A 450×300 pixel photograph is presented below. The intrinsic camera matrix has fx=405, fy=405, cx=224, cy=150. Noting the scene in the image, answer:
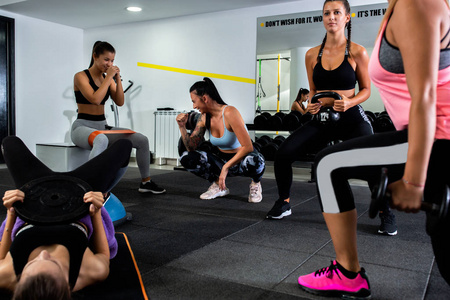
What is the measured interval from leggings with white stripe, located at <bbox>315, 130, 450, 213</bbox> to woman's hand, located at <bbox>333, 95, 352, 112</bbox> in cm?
91

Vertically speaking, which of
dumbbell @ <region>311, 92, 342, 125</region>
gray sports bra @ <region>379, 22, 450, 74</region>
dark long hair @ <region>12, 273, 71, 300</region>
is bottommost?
dark long hair @ <region>12, 273, 71, 300</region>

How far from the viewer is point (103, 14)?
17.9 feet

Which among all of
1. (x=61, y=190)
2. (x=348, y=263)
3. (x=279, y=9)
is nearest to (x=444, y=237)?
(x=348, y=263)

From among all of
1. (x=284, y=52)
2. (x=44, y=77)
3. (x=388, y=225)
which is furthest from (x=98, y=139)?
(x=44, y=77)

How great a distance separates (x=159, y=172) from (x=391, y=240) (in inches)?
123

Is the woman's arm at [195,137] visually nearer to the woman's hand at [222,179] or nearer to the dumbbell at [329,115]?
the woman's hand at [222,179]

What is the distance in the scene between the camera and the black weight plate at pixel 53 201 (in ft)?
3.89

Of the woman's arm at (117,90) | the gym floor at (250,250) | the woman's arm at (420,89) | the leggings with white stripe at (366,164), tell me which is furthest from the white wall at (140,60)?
the woman's arm at (420,89)

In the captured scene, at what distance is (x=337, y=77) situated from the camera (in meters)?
2.11

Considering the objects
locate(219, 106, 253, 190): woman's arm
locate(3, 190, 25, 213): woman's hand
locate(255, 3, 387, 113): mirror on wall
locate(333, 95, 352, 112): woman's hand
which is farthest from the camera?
locate(255, 3, 387, 113): mirror on wall

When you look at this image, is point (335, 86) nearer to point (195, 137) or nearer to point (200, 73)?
point (195, 137)

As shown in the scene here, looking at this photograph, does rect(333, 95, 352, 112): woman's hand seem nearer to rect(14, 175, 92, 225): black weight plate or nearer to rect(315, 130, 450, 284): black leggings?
rect(315, 130, 450, 284): black leggings

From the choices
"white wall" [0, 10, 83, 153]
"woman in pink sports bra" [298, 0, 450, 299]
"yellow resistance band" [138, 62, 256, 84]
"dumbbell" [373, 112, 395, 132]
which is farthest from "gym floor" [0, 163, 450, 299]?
"white wall" [0, 10, 83, 153]

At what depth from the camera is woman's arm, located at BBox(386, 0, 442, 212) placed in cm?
85
